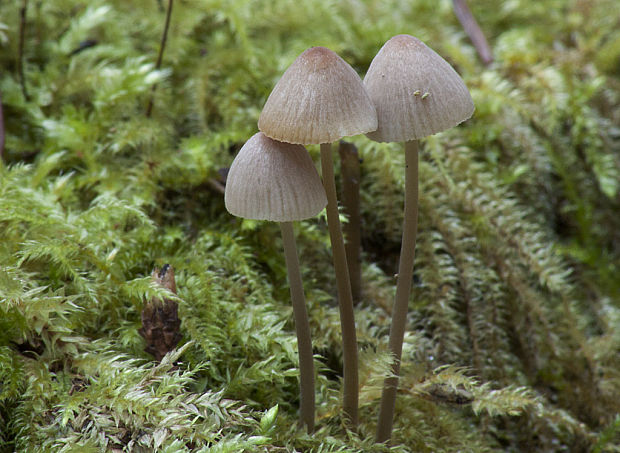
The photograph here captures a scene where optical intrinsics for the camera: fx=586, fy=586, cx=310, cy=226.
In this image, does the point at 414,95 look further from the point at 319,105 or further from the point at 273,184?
the point at 273,184

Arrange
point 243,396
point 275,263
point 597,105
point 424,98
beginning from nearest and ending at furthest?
1. point 424,98
2. point 243,396
3. point 275,263
4. point 597,105

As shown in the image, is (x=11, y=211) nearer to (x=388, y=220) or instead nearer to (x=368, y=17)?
(x=388, y=220)

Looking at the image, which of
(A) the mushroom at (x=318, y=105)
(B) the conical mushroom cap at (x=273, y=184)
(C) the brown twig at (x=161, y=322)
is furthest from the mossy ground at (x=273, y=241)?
(A) the mushroom at (x=318, y=105)

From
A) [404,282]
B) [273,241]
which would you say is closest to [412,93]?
[404,282]

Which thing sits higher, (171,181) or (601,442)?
(171,181)

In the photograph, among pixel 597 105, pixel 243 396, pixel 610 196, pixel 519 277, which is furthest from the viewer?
pixel 597 105

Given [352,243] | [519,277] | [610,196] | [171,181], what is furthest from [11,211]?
[610,196]
